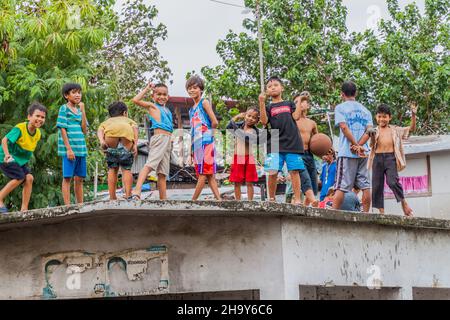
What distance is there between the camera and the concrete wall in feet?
56.5

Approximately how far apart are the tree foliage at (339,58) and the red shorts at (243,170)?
515 inches

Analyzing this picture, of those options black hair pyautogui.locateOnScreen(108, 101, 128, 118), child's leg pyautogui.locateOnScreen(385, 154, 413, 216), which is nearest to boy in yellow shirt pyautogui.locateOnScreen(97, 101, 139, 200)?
black hair pyautogui.locateOnScreen(108, 101, 128, 118)

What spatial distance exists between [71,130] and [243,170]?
1897 millimetres

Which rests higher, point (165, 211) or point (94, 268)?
point (165, 211)

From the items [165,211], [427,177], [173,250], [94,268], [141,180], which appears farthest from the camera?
[427,177]

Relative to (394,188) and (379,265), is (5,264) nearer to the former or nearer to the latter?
(379,265)

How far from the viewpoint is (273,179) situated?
8820 mm

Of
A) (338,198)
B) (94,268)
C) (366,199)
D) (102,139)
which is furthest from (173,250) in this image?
(366,199)

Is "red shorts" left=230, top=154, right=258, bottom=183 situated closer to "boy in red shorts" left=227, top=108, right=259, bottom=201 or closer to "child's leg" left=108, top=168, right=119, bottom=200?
"boy in red shorts" left=227, top=108, right=259, bottom=201


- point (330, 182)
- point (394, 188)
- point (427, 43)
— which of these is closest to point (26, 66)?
point (330, 182)

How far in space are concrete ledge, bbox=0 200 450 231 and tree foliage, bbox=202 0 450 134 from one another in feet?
47.6

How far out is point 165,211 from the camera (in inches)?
270

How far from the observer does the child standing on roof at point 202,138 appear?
848 cm

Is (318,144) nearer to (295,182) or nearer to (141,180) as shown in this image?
(295,182)
